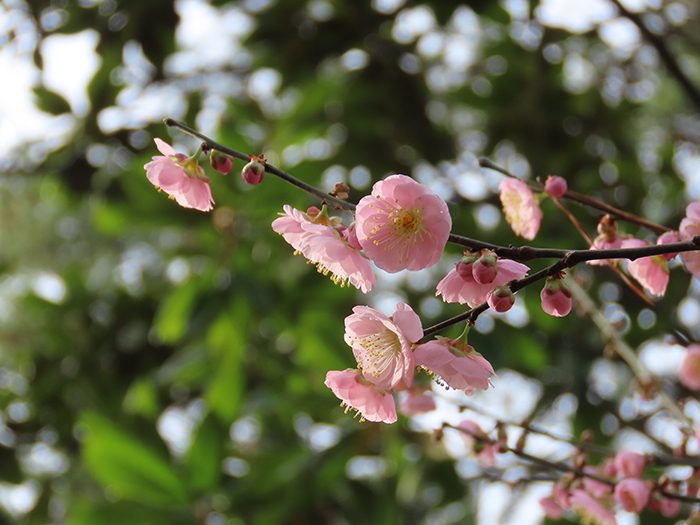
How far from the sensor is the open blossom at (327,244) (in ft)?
1.52

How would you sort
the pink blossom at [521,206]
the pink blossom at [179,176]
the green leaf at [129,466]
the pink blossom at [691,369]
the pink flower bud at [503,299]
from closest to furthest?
the pink flower bud at [503,299], the pink blossom at [179,176], the pink blossom at [521,206], the pink blossom at [691,369], the green leaf at [129,466]

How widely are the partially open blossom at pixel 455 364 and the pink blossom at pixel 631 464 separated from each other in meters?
0.35

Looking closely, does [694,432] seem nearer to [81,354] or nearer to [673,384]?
[673,384]

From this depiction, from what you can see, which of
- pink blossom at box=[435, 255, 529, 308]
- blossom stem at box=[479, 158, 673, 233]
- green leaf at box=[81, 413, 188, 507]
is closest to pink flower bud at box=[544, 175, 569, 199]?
blossom stem at box=[479, 158, 673, 233]

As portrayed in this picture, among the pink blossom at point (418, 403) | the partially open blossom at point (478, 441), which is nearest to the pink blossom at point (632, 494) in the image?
the partially open blossom at point (478, 441)

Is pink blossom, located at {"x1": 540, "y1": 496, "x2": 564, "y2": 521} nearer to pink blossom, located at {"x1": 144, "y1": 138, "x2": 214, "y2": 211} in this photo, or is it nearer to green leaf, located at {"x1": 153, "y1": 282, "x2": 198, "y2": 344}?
pink blossom, located at {"x1": 144, "y1": 138, "x2": 214, "y2": 211}

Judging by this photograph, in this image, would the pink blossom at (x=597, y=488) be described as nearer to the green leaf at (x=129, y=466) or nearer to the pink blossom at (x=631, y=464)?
the pink blossom at (x=631, y=464)

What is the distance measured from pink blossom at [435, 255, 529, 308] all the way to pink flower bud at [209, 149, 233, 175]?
0.69ft

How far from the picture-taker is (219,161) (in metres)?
0.47

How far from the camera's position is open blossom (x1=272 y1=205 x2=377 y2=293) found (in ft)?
1.52

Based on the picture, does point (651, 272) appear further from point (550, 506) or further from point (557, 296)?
point (550, 506)

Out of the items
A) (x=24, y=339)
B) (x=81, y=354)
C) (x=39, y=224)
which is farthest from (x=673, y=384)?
(x=39, y=224)

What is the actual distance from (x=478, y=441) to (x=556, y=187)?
378 millimetres

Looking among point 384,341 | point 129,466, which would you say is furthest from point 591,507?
point 129,466
